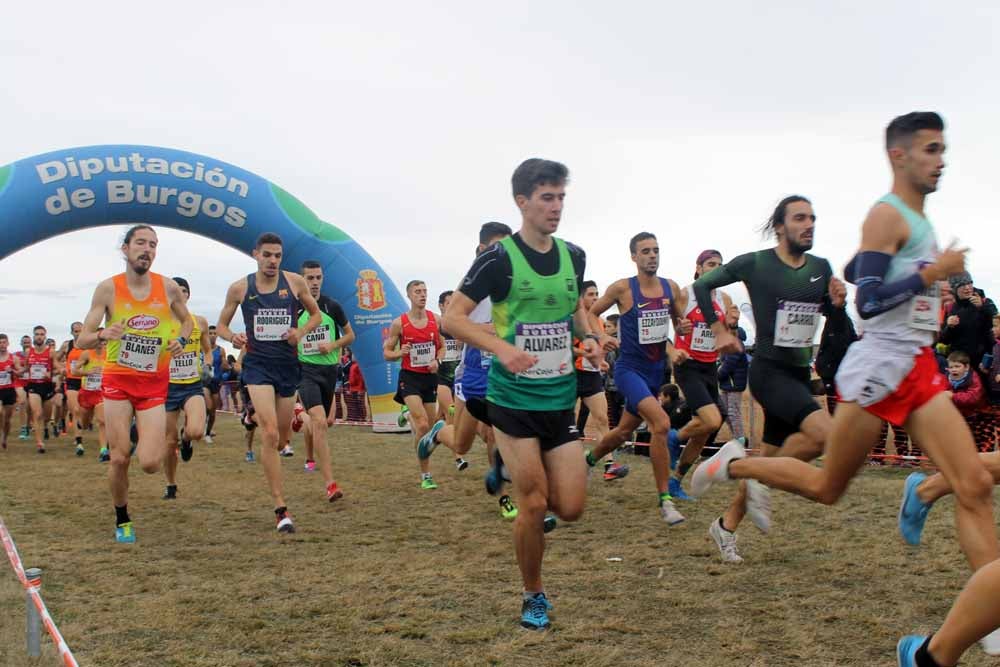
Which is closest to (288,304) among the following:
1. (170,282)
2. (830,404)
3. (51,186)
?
(170,282)

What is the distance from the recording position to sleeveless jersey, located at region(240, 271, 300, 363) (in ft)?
24.1

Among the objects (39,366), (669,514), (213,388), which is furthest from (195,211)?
(669,514)

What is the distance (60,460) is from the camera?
13602 millimetres

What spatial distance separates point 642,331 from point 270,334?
3.15 m

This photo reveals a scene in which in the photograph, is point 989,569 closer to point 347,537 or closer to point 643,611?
point 643,611

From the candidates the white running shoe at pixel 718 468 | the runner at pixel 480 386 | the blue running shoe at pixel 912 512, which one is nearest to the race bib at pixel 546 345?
the white running shoe at pixel 718 468

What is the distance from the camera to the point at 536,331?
14.0 ft

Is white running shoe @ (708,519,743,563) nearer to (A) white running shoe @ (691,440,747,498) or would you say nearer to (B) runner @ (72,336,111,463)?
(A) white running shoe @ (691,440,747,498)

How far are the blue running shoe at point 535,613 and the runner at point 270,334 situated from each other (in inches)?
134

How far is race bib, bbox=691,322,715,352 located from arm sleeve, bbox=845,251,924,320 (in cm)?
408

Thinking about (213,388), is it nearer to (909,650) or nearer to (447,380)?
(447,380)

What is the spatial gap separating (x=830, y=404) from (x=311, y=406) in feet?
22.6

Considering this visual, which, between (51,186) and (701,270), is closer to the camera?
(701,270)

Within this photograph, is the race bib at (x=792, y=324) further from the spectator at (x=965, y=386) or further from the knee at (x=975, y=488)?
the spectator at (x=965, y=386)
